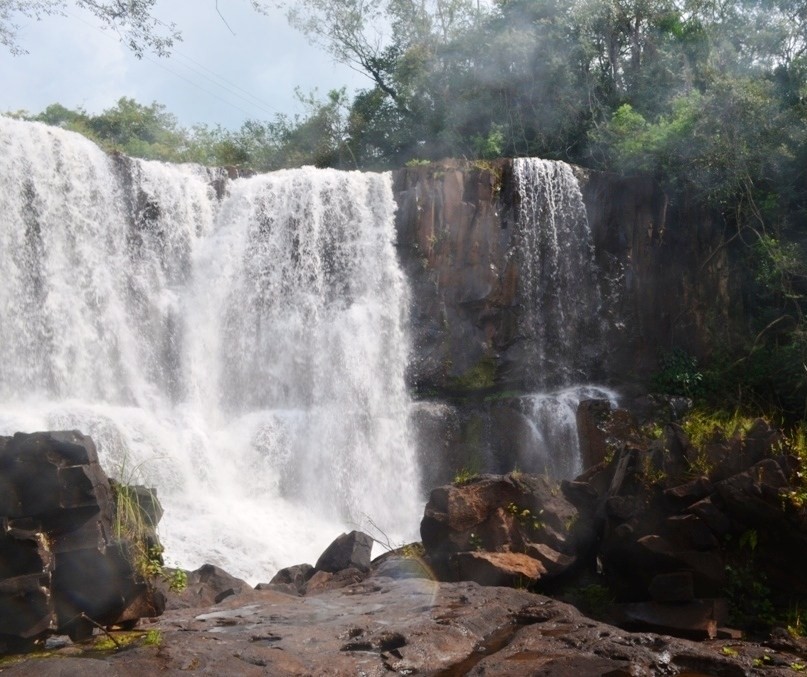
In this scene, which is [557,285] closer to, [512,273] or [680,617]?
[512,273]

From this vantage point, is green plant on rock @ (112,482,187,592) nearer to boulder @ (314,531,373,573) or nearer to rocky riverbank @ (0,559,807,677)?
rocky riverbank @ (0,559,807,677)

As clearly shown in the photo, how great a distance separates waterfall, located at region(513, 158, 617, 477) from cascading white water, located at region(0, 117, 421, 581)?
2.82 meters

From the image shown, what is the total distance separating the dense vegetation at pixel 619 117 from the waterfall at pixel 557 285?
1.93m

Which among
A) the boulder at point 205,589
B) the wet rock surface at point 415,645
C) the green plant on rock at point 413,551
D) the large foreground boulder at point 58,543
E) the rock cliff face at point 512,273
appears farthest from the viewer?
the rock cliff face at point 512,273

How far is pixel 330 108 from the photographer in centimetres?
3083

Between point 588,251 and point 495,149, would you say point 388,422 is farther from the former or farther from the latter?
point 495,149

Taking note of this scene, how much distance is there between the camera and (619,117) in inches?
925

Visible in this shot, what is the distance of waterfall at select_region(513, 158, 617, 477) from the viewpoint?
735 inches

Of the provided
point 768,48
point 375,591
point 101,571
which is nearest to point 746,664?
point 375,591

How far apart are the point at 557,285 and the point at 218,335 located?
288 inches

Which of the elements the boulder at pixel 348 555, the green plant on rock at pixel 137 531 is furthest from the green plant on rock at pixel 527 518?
the green plant on rock at pixel 137 531

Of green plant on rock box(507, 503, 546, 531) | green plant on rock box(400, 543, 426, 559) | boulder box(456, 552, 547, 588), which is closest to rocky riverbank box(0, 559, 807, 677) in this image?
boulder box(456, 552, 547, 588)

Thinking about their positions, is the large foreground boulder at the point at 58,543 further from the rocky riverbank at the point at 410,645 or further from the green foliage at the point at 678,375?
the green foliage at the point at 678,375

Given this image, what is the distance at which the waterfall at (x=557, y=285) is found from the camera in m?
18.7
